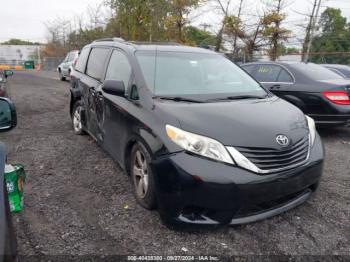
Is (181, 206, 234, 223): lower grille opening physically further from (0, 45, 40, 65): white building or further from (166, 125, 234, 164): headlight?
(0, 45, 40, 65): white building

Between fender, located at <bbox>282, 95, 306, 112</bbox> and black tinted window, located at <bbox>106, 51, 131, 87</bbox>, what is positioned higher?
black tinted window, located at <bbox>106, 51, 131, 87</bbox>

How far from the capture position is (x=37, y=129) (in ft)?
20.9

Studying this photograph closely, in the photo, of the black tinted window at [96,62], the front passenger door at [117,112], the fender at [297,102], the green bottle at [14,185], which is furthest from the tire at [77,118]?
the fender at [297,102]

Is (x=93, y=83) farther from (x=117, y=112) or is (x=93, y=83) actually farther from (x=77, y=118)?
(x=77, y=118)

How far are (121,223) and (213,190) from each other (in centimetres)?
102

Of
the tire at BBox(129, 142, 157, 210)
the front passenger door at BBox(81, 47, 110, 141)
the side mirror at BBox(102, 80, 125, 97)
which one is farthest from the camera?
the front passenger door at BBox(81, 47, 110, 141)

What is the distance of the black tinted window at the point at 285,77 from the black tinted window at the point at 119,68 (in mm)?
3657

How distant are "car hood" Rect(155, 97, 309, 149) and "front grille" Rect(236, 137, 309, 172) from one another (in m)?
0.04

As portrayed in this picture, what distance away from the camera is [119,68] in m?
3.92

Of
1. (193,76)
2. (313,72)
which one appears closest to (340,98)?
(313,72)

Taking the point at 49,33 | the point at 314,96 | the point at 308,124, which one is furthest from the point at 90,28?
the point at 308,124

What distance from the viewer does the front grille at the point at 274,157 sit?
2566 mm

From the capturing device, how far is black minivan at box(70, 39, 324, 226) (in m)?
2.51

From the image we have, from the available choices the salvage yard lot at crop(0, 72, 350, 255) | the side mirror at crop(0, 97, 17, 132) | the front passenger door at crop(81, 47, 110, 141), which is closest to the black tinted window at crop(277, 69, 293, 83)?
the salvage yard lot at crop(0, 72, 350, 255)
